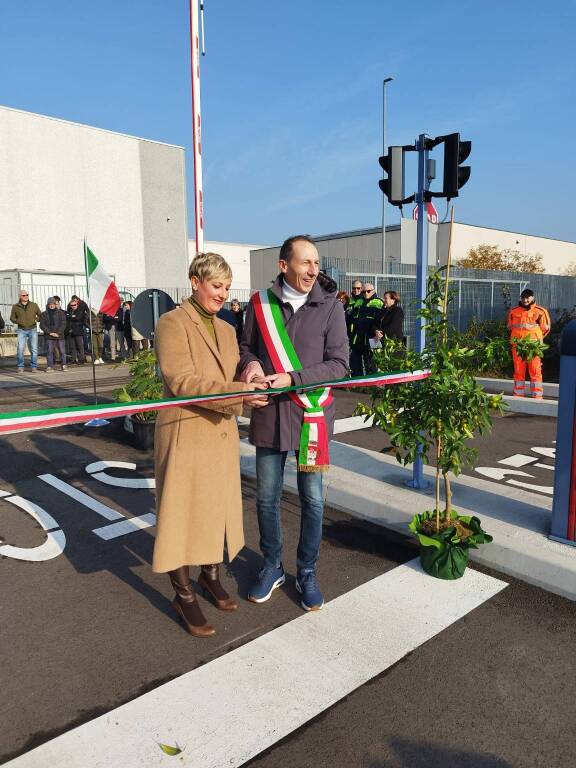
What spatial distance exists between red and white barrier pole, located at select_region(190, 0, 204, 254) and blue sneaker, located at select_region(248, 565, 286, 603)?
4.28 metres

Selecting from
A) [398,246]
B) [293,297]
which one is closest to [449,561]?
[293,297]

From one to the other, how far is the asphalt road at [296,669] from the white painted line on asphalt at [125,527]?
0.08m

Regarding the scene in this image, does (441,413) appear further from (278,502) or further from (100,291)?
(100,291)

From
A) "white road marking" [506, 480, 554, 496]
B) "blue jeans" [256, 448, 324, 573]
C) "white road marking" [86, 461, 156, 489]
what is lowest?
"white road marking" [506, 480, 554, 496]

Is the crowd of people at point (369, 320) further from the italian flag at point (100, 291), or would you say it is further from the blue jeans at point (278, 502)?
the blue jeans at point (278, 502)

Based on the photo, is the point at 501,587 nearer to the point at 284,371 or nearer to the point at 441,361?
the point at 441,361

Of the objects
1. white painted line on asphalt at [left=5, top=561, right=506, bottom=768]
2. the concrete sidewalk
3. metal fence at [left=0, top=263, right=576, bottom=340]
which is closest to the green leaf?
white painted line on asphalt at [left=5, top=561, right=506, bottom=768]

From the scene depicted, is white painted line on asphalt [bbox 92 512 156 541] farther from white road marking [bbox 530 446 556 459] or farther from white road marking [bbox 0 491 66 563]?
white road marking [bbox 530 446 556 459]

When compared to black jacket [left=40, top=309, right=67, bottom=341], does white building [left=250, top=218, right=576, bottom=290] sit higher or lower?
higher

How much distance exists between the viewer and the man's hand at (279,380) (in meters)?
2.85

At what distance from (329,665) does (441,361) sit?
1.86 m

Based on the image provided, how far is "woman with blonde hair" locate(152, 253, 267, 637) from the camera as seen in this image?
2.76m

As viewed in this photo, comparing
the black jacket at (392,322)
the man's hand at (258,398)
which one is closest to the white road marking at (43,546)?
the man's hand at (258,398)

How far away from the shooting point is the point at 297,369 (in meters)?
3.03
